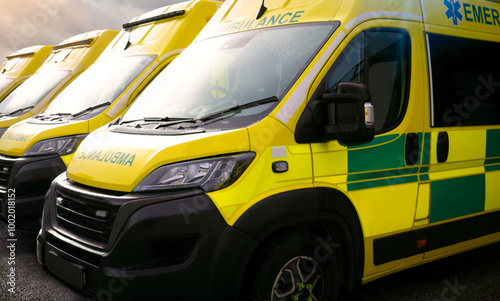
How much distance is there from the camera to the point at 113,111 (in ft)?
18.5

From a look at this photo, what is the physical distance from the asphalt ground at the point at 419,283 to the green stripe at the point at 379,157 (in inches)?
42.6

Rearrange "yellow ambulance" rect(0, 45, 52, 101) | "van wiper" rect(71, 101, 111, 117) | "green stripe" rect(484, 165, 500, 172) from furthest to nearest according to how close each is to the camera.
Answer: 1. "yellow ambulance" rect(0, 45, 52, 101)
2. "van wiper" rect(71, 101, 111, 117)
3. "green stripe" rect(484, 165, 500, 172)

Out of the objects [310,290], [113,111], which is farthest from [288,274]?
[113,111]

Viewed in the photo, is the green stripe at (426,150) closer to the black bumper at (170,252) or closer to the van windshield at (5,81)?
the black bumper at (170,252)

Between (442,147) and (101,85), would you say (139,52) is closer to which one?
(101,85)

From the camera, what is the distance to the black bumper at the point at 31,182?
489 centimetres

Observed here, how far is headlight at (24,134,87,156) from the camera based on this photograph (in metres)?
5.07

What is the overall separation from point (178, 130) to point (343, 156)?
37.6 inches

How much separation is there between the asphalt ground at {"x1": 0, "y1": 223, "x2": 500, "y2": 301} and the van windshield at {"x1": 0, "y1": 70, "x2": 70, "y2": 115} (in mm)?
3403

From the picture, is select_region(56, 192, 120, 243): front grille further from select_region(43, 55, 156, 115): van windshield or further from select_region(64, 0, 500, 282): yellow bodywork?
select_region(43, 55, 156, 115): van windshield

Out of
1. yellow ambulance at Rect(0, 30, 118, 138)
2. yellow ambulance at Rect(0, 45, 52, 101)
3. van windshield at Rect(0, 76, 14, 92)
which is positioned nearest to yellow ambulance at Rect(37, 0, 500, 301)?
yellow ambulance at Rect(0, 30, 118, 138)

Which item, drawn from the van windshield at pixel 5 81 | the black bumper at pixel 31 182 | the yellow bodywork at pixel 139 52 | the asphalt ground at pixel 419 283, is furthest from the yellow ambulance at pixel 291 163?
the van windshield at pixel 5 81

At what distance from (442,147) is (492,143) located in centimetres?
68

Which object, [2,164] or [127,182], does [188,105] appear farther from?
[2,164]
